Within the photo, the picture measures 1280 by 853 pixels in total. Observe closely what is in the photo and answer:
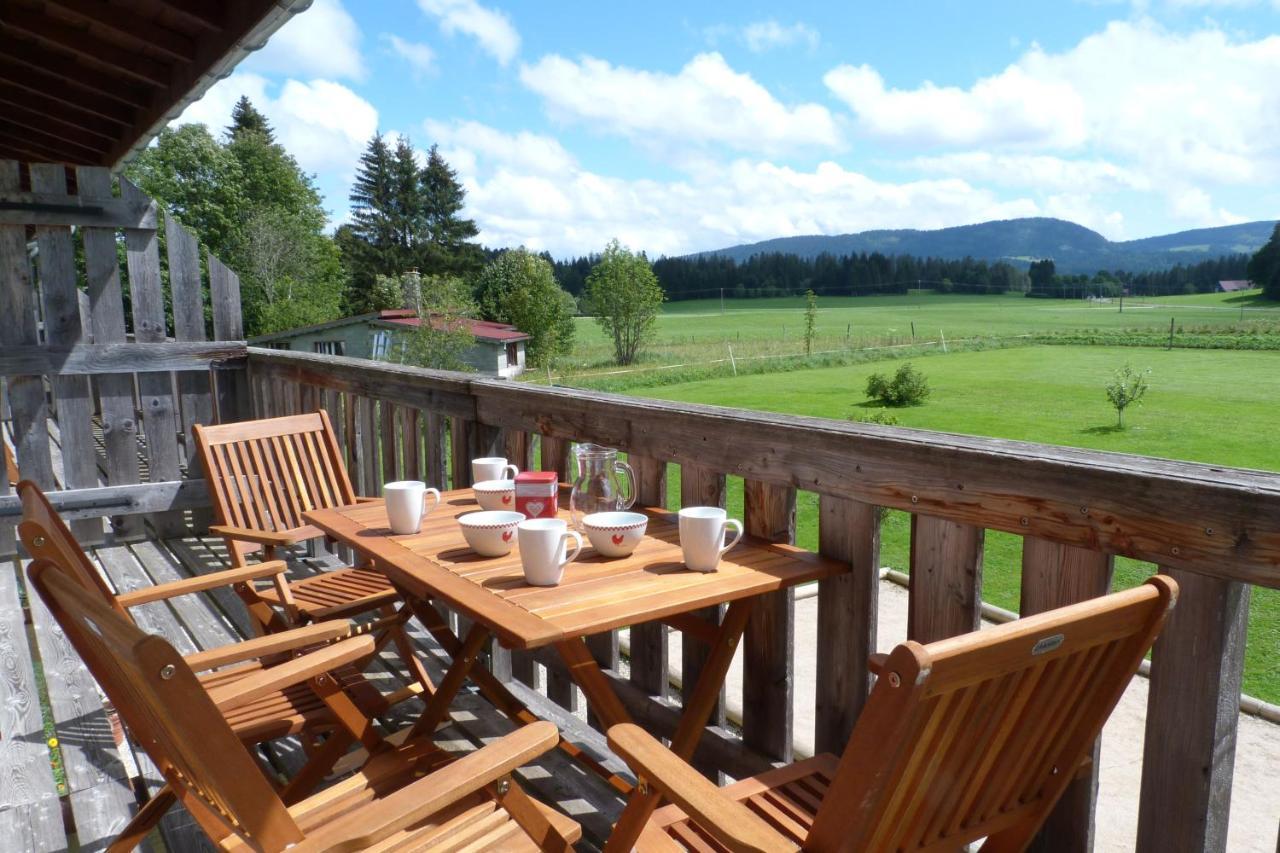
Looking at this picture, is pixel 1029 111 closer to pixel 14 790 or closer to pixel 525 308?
pixel 525 308

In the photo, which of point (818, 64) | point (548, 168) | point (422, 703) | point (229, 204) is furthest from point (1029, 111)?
point (422, 703)

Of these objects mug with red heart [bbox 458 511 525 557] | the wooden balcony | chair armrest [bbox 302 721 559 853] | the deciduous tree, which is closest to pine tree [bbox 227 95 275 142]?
the deciduous tree

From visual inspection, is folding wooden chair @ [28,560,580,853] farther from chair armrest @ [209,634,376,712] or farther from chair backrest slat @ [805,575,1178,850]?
chair backrest slat @ [805,575,1178,850]

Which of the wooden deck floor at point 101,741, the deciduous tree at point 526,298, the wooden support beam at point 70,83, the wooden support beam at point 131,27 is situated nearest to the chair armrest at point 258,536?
the wooden deck floor at point 101,741

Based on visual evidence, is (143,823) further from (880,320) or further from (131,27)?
(880,320)

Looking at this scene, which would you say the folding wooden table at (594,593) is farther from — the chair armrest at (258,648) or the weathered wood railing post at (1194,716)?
the weathered wood railing post at (1194,716)

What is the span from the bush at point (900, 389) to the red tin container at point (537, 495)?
45.3 meters

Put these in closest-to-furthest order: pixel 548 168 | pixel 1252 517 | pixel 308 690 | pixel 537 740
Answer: pixel 1252 517, pixel 537 740, pixel 308 690, pixel 548 168

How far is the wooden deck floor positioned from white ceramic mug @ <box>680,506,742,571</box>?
0.83 m

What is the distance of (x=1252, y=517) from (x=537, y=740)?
1058 millimetres

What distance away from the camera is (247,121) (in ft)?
148

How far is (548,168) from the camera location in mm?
174500

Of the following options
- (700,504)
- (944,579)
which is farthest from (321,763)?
(944,579)

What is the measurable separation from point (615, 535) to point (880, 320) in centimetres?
9578
